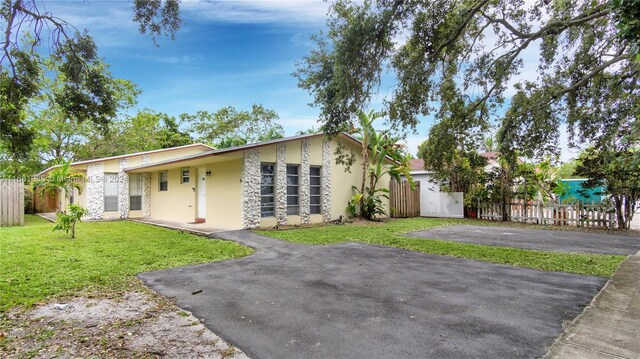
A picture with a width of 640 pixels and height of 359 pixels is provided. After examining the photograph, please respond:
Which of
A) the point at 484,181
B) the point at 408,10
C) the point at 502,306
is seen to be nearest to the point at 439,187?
the point at 484,181

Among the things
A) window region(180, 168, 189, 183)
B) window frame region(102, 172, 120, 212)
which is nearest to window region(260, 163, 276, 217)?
window region(180, 168, 189, 183)

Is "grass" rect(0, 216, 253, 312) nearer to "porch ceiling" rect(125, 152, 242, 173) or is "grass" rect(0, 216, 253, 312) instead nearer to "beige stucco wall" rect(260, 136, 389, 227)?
"porch ceiling" rect(125, 152, 242, 173)

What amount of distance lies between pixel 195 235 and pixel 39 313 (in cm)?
706

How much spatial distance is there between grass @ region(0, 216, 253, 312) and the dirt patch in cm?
68

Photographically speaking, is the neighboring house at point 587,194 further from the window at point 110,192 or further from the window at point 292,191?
the window at point 110,192

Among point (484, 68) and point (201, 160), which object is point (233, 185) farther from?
point (484, 68)

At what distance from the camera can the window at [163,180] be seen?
1673 cm

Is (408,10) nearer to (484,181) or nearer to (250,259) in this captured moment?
(250,259)

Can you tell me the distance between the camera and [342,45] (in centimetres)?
696

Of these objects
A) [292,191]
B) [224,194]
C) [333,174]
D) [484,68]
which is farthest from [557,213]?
[224,194]

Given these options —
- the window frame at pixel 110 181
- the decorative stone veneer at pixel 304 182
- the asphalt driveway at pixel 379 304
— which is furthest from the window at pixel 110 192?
the asphalt driveway at pixel 379 304

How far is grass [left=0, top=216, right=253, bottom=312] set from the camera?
17.0ft

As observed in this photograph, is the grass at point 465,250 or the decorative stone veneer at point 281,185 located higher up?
the decorative stone veneer at point 281,185

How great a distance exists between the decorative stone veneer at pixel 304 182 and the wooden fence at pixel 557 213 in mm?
8245
